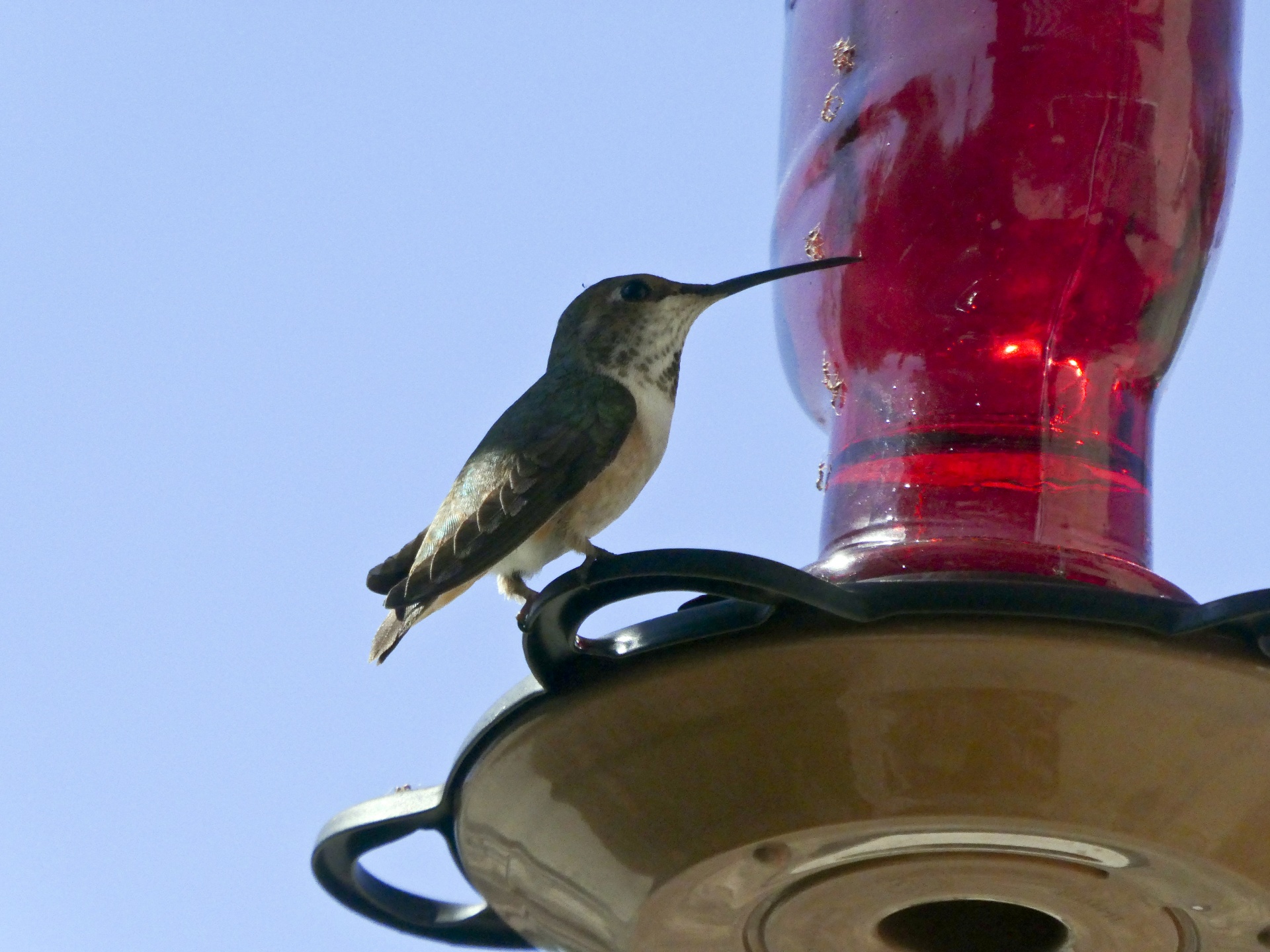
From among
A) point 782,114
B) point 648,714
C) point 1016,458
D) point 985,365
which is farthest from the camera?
point 782,114

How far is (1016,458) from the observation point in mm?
2596

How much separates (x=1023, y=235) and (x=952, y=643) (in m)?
1.10

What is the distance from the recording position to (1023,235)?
2.80m

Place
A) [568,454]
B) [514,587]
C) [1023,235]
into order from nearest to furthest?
[1023,235] → [568,454] → [514,587]

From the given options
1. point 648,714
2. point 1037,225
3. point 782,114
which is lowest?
point 648,714

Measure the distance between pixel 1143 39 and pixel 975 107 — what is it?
277 mm

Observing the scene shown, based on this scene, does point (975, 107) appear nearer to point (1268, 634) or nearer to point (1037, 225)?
point (1037, 225)

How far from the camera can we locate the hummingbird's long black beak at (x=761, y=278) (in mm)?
2891

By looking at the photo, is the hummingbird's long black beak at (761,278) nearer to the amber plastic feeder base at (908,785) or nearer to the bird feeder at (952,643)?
the bird feeder at (952,643)

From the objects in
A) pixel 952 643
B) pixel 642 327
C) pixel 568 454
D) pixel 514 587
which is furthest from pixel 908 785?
pixel 642 327

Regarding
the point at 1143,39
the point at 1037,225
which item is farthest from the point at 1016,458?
the point at 1143,39

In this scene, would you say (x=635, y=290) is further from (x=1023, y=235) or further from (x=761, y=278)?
(x=1023, y=235)

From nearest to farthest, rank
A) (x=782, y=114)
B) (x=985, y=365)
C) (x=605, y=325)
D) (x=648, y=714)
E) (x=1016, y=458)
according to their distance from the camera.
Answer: (x=648, y=714) → (x=1016, y=458) → (x=985, y=365) → (x=782, y=114) → (x=605, y=325)

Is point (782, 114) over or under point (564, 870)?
over
